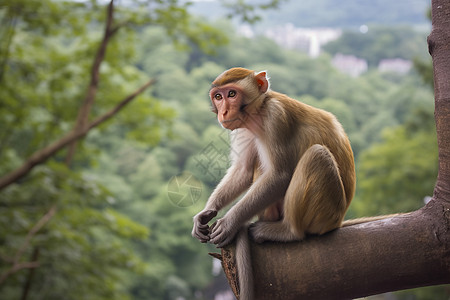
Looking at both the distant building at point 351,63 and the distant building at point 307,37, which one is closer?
the distant building at point 351,63

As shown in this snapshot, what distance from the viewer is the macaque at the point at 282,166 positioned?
190cm

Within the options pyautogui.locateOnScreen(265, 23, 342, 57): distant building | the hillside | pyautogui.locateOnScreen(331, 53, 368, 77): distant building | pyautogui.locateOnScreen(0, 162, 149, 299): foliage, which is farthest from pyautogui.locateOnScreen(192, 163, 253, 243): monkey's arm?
pyautogui.locateOnScreen(265, 23, 342, 57): distant building

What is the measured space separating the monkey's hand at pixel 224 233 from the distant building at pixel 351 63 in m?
15.0

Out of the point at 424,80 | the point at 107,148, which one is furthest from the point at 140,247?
the point at 424,80

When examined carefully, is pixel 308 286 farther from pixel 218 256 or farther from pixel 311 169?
pixel 311 169

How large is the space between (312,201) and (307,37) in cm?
1775

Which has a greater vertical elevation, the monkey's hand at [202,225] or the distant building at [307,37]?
the monkey's hand at [202,225]

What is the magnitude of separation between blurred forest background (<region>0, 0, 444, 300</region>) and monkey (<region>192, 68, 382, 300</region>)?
21cm

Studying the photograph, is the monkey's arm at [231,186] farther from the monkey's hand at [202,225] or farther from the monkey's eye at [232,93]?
the monkey's eye at [232,93]

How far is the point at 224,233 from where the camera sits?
74.8 inches

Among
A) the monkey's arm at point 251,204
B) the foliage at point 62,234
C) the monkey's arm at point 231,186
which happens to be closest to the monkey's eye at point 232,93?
the monkey's arm at point 251,204

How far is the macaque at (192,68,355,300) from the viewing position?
190 cm

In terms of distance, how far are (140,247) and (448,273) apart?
1821 centimetres

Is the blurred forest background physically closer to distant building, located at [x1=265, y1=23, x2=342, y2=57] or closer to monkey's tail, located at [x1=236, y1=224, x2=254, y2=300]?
distant building, located at [x1=265, y1=23, x2=342, y2=57]
